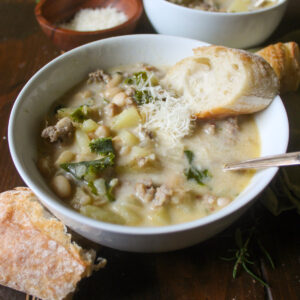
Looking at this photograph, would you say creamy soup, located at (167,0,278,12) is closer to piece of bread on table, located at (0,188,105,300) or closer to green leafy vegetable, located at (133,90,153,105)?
green leafy vegetable, located at (133,90,153,105)

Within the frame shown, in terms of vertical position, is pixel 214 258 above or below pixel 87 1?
below

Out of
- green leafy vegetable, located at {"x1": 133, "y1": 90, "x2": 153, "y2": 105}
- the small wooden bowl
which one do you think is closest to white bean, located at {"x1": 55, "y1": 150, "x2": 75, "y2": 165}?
green leafy vegetable, located at {"x1": 133, "y1": 90, "x2": 153, "y2": 105}

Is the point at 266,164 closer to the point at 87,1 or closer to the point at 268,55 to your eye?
the point at 268,55

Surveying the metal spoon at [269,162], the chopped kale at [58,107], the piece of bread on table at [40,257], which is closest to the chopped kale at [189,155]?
the metal spoon at [269,162]

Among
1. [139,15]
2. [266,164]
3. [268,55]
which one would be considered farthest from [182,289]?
[139,15]

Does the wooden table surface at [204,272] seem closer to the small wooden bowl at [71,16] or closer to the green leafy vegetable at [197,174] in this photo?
the green leafy vegetable at [197,174]

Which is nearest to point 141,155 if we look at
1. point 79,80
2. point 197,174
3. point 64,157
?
point 197,174
